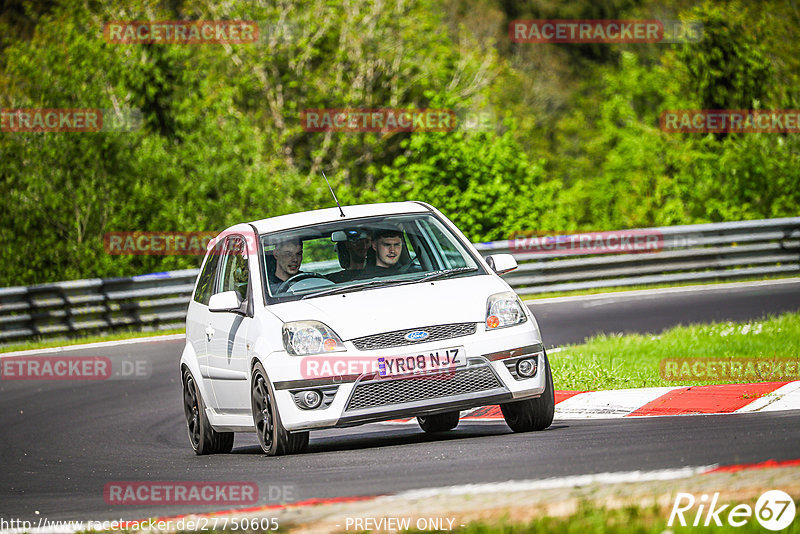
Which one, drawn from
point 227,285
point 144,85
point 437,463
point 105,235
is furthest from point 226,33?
point 437,463

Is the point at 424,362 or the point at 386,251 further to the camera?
the point at 386,251

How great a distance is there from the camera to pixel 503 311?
824cm

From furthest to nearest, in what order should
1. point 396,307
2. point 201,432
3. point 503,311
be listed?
point 201,432, point 503,311, point 396,307

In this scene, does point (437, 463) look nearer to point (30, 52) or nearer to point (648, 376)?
point (648, 376)

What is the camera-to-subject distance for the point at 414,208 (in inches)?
372

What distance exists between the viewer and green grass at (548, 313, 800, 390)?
10617 mm

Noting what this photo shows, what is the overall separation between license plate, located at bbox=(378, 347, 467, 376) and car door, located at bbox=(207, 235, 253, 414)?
1.16 m

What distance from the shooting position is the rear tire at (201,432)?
9641 millimetres

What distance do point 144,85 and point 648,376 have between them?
22.0m

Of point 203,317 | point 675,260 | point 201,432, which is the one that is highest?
point 203,317

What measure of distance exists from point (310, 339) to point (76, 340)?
Result: 12.4m

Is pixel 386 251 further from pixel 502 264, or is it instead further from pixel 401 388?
pixel 401 388

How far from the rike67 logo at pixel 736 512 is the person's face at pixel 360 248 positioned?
4.35 m

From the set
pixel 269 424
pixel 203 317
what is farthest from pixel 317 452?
pixel 203 317
